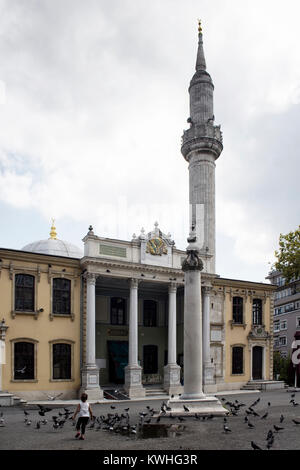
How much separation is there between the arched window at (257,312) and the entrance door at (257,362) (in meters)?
2.04

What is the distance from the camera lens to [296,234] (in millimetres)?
34844

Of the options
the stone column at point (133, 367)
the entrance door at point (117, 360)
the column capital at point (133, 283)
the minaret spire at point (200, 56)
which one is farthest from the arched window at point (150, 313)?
the minaret spire at point (200, 56)

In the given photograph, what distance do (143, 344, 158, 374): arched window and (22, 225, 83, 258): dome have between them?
9.44 metres

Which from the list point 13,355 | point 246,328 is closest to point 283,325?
point 246,328

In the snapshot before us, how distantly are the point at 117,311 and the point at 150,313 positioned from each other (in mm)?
2970

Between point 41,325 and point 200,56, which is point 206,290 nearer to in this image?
point 41,325

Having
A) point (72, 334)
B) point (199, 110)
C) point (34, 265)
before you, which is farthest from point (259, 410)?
point (199, 110)

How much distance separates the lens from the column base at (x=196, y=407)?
18.0 m

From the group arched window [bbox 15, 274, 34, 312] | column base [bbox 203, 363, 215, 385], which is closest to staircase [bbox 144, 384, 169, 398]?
column base [bbox 203, 363, 215, 385]

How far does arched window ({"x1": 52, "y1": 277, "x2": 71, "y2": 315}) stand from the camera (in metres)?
29.0

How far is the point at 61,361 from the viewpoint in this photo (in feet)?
93.9

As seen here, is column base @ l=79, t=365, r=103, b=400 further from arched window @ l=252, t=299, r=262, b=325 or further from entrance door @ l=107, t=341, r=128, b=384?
arched window @ l=252, t=299, r=262, b=325

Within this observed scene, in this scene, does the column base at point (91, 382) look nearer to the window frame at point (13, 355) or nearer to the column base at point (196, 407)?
the window frame at point (13, 355)
